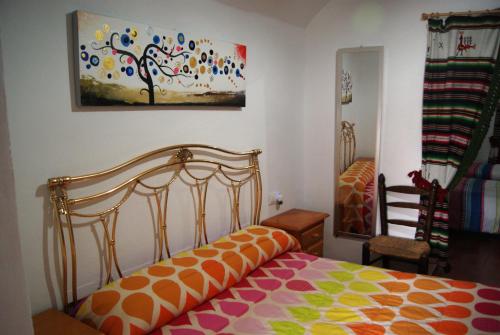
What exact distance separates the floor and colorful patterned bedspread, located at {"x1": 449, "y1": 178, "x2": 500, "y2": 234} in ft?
0.61

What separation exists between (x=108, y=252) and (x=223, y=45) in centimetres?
148

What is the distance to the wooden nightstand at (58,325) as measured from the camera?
1609 millimetres

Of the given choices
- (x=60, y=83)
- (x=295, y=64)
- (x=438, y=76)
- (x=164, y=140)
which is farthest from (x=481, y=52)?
(x=60, y=83)

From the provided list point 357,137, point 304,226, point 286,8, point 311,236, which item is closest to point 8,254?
point 304,226

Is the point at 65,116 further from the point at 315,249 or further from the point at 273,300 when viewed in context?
the point at 315,249

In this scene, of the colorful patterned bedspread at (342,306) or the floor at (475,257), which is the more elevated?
the colorful patterned bedspread at (342,306)

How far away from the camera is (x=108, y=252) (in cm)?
208

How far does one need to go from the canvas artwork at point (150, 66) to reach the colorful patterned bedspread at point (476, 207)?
2.84 m

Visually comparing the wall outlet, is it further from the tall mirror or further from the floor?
the floor

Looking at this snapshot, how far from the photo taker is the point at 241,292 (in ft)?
7.07

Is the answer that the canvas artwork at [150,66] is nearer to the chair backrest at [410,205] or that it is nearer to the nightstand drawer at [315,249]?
the nightstand drawer at [315,249]

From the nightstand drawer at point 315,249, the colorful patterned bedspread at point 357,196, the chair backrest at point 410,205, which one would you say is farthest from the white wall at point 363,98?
the nightstand drawer at point 315,249

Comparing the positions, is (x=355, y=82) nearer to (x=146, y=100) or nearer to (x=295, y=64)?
(x=295, y=64)

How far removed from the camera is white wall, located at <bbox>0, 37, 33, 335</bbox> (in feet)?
1.98
